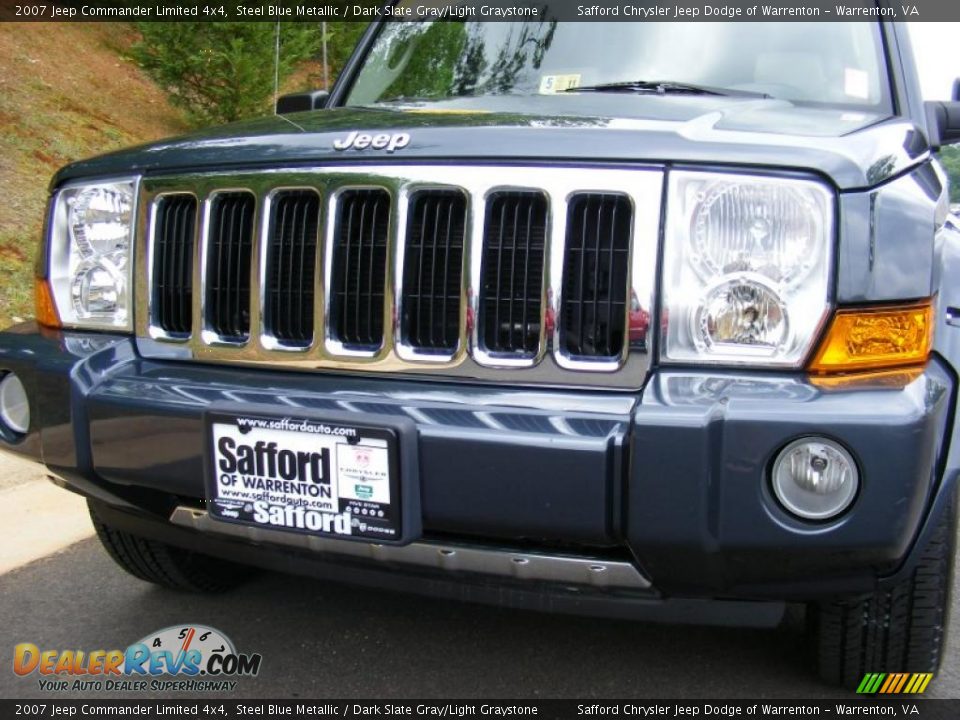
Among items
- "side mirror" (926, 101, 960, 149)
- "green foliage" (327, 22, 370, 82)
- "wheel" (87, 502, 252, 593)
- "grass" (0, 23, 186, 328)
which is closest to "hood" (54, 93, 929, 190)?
"side mirror" (926, 101, 960, 149)

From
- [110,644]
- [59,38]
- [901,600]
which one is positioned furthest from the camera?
[59,38]

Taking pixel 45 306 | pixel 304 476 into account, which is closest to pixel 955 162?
pixel 304 476

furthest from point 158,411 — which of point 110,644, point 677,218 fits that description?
point 677,218

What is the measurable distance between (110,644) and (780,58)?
8.37 feet

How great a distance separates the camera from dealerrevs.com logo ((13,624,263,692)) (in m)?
2.43

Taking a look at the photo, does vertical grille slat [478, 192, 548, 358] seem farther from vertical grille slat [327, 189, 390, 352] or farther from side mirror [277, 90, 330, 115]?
side mirror [277, 90, 330, 115]

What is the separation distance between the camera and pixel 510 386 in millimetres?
1913

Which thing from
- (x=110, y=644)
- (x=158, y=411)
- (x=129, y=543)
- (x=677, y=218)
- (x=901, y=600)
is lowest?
(x=110, y=644)

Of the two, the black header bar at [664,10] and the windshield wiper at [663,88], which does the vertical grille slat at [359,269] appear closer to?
the windshield wiper at [663,88]

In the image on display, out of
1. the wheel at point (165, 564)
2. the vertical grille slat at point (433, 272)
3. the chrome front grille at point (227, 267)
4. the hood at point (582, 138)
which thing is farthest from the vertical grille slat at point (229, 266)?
the wheel at point (165, 564)

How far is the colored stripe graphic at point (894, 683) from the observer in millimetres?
2154

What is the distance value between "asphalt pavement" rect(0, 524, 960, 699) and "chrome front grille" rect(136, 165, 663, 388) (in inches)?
34.9

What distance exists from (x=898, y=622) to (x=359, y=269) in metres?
1.42

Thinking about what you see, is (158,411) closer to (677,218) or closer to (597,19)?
(677,218)
